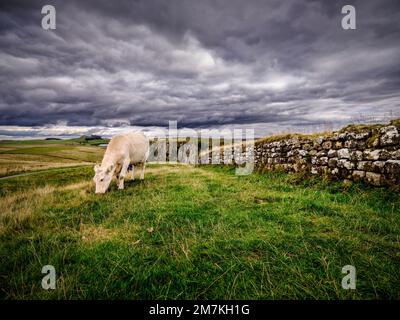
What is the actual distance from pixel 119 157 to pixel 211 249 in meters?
7.41

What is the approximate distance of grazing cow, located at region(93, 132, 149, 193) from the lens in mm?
8414

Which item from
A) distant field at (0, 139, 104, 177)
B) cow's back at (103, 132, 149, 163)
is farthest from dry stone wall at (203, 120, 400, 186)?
distant field at (0, 139, 104, 177)

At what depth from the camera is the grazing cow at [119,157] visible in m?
8.41

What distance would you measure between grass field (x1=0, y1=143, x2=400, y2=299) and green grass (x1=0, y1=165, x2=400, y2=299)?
16mm

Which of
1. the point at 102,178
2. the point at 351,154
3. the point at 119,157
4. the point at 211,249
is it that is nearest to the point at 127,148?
the point at 119,157

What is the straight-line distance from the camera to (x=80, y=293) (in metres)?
2.52

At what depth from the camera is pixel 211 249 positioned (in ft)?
11.2

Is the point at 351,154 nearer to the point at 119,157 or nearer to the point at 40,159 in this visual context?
the point at 119,157

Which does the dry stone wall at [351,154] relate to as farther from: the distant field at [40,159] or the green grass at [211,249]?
the distant field at [40,159]

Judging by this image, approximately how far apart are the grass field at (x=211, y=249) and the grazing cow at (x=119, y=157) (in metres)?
2.26

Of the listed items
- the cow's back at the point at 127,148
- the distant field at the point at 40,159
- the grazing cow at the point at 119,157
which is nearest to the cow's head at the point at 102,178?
the grazing cow at the point at 119,157

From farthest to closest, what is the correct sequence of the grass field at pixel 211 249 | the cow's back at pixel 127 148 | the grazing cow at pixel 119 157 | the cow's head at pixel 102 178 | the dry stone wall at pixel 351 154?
the cow's back at pixel 127 148 → the grazing cow at pixel 119 157 → the cow's head at pixel 102 178 → the dry stone wall at pixel 351 154 → the grass field at pixel 211 249

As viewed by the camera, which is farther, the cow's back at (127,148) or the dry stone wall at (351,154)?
the cow's back at (127,148)

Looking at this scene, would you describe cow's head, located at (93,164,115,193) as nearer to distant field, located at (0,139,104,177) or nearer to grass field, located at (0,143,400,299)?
grass field, located at (0,143,400,299)
